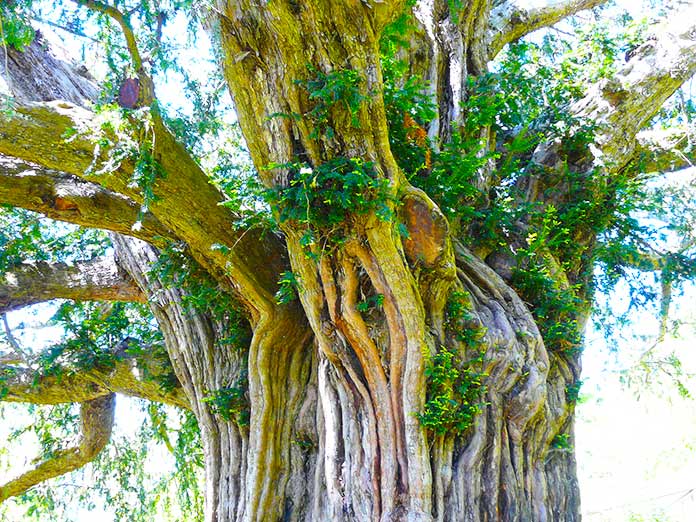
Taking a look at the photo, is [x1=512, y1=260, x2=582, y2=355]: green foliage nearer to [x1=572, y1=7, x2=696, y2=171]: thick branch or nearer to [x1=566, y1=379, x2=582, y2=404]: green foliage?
[x1=566, y1=379, x2=582, y2=404]: green foliage

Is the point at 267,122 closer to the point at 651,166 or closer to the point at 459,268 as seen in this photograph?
the point at 459,268

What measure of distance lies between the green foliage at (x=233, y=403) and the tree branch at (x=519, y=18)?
11.4ft

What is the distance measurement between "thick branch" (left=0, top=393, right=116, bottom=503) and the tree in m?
0.73

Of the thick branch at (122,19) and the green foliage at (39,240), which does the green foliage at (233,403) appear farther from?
the thick branch at (122,19)

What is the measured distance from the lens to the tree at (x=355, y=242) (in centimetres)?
319

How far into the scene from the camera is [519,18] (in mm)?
6211

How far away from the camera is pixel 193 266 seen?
416 centimetres

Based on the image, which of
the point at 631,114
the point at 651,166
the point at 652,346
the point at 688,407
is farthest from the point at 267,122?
the point at 688,407

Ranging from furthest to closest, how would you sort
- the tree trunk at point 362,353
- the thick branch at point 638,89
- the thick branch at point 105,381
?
1. the thick branch at point 105,381
2. the thick branch at point 638,89
3. the tree trunk at point 362,353

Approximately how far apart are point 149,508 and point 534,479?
471 cm

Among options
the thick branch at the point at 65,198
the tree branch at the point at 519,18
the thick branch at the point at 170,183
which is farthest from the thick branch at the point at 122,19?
the tree branch at the point at 519,18

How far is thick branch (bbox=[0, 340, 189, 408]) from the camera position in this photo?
5113 millimetres

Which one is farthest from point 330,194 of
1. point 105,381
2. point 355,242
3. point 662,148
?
point 662,148

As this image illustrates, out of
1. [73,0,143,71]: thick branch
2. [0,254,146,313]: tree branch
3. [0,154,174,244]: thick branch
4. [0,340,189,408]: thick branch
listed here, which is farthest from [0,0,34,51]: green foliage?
[0,340,189,408]: thick branch
